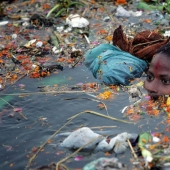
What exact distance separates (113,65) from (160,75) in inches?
28.6

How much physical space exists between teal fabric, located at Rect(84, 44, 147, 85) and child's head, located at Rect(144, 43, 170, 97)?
465 mm

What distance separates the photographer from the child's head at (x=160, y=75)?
188 inches

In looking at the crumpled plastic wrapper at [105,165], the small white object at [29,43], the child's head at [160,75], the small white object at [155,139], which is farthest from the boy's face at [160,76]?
the small white object at [29,43]

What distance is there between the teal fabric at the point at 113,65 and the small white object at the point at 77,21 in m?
1.09

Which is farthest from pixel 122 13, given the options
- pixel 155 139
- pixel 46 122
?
pixel 155 139

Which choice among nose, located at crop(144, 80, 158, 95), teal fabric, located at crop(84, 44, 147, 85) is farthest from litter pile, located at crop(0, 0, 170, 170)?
nose, located at crop(144, 80, 158, 95)

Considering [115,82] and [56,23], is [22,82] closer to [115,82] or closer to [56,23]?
[115,82]

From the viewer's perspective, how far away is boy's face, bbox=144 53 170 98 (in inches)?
188

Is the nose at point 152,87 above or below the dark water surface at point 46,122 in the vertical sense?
above

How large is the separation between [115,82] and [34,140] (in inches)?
52.3

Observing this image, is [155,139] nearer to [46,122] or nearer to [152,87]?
[152,87]

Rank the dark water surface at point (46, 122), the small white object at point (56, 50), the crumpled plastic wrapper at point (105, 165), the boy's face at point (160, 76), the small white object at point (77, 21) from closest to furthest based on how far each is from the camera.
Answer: the crumpled plastic wrapper at point (105, 165), the dark water surface at point (46, 122), the boy's face at point (160, 76), the small white object at point (56, 50), the small white object at point (77, 21)

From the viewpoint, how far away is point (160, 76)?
480 centimetres

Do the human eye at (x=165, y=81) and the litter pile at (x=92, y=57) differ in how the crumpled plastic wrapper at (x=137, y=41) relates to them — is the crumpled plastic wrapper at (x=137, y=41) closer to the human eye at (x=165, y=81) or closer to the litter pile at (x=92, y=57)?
the litter pile at (x=92, y=57)
